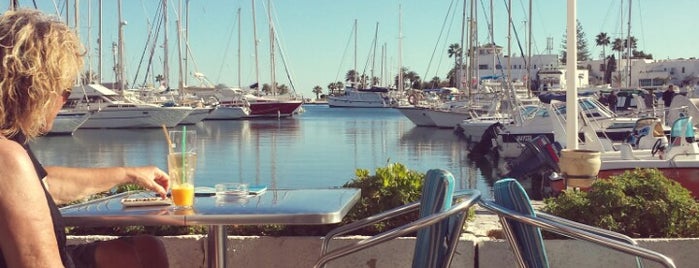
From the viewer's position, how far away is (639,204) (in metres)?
4.09

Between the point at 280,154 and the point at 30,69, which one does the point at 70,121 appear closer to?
the point at 280,154

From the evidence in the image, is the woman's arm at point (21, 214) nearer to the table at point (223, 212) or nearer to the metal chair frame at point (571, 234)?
the table at point (223, 212)

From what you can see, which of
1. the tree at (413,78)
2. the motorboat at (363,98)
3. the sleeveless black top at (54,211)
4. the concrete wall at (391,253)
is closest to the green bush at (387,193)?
the concrete wall at (391,253)

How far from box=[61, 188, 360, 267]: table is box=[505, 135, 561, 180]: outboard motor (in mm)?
11090

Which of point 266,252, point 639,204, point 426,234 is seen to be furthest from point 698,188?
point 426,234

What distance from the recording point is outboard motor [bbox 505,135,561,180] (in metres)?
13.6

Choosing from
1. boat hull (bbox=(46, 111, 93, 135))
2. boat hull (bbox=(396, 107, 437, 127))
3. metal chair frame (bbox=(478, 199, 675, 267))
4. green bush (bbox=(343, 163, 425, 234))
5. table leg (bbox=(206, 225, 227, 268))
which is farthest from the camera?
boat hull (bbox=(396, 107, 437, 127))

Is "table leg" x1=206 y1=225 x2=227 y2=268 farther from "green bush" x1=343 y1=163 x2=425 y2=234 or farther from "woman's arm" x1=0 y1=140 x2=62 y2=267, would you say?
"woman's arm" x1=0 y1=140 x2=62 y2=267

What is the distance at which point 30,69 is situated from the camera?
6.03 ft

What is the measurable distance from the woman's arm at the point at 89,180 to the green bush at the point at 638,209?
7.74 ft

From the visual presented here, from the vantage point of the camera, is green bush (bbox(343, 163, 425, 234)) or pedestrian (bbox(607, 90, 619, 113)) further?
pedestrian (bbox(607, 90, 619, 113))

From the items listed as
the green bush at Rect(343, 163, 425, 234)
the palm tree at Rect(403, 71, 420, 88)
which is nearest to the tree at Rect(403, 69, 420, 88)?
the palm tree at Rect(403, 71, 420, 88)

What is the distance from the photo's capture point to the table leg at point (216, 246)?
10.1ft

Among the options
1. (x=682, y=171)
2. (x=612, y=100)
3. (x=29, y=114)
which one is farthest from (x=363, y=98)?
(x=29, y=114)
